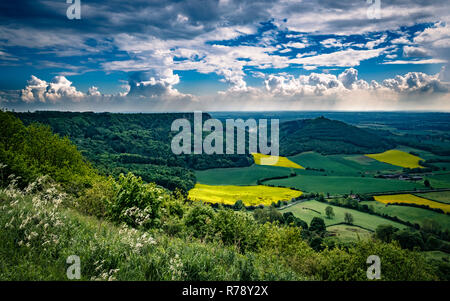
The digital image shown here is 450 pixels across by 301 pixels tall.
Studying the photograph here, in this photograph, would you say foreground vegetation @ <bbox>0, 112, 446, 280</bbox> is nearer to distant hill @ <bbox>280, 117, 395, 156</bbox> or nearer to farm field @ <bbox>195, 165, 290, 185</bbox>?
farm field @ <bbox>195, 165, 290, 185</bbox>

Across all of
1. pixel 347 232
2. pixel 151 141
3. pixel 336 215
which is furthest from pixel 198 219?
pixel 151 141

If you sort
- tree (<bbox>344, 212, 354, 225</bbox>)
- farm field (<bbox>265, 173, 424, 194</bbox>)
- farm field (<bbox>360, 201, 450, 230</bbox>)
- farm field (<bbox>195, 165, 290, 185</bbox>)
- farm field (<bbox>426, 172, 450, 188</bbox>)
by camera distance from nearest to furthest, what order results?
farm field (<bbox>360, 201, 450, 230</bbox>), tree (<bbox>344, 212, 354, 225</bbox>), farm field (<bbox>426, 172, 450, 188</bbox>), farm field (<bbox>265, 173, 424, 194</bbox>), farm field (<bbox>195, 165, 290, 185</bbox>)

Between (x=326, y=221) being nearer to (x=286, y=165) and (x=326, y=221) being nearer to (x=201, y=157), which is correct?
(x=286, y=165)

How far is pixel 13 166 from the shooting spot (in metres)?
15.3

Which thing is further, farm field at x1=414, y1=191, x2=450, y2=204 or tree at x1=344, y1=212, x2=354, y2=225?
farm field at x1=414, y1=191, x2=450, y2=204

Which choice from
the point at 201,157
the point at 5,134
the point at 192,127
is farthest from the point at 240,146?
the point at 5,134

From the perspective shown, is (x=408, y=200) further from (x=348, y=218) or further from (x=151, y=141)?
(x=151, y=141)

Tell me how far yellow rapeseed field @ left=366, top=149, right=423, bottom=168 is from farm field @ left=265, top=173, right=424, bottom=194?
3161 cm

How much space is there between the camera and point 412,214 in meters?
60.4

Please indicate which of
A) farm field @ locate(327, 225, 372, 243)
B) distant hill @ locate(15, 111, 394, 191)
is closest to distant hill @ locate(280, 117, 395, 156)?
distant hill @ locate(15, 111, 394, 191)

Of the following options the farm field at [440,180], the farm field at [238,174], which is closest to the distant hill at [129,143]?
the farm field at [238,174]

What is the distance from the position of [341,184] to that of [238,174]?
41270 millimetres

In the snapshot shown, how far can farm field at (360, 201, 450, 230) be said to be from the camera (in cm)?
Answer: 5539
